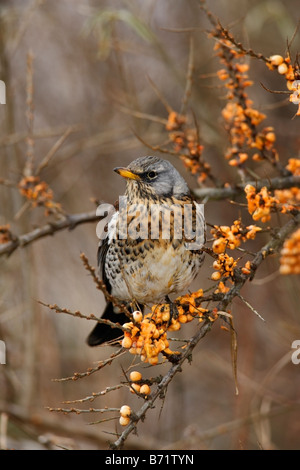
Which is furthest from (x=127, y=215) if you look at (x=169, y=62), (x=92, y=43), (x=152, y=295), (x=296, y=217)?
(x=92, y=43)

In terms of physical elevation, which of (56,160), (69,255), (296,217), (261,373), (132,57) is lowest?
(296,217)

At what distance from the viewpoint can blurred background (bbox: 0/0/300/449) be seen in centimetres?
410

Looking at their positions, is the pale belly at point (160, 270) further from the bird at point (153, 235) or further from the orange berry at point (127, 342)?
the orange berry at point (127, 342)

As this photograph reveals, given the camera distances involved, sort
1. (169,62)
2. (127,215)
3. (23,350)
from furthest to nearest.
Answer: (23,350)
(169,62)
(127,215)

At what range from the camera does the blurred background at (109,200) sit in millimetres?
4098

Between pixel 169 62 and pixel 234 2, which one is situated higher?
pixel 234 2

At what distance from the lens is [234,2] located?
4.77 meters

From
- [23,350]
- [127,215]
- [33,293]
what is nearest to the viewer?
[127,215]

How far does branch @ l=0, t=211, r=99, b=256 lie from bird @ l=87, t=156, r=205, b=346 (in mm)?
185

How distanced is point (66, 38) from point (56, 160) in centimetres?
142

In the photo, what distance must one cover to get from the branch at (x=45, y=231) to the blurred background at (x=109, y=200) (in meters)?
0.84

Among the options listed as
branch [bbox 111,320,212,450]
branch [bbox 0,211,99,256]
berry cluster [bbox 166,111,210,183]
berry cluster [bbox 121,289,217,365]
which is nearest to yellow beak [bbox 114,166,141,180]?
berry cluster [bbox 166,111,210,183]

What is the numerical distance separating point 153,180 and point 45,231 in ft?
2.28

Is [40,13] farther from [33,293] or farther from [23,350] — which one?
[23,350]
